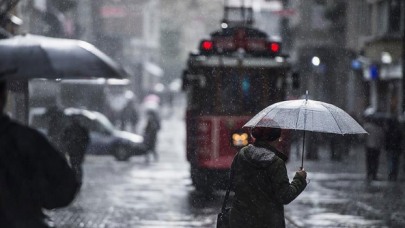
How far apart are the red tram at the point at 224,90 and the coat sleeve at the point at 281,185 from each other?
10719 millimetres

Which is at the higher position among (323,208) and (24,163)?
(24,163)

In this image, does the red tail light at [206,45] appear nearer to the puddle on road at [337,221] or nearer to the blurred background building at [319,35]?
the blurred background building at [319,35]

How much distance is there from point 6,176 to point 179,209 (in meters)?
10.3

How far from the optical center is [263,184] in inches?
259

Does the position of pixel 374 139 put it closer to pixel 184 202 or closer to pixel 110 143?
pixel 184 202

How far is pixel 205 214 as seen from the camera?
14461mm

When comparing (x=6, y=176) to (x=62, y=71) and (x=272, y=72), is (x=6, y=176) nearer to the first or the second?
(x=62, y=71)

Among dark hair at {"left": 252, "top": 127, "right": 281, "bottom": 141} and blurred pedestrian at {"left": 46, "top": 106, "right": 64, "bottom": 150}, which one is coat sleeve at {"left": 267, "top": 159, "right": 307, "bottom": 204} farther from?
blurred pedestrian at {"left": 46, "top": 106, "right": 64, "bottom": 150}

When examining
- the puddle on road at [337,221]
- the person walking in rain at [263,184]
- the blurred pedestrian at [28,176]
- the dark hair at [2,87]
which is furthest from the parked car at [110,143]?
the blurred pedestrian at [28,176]

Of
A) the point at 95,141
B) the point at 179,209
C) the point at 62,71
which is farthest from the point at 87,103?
the point at 62,71

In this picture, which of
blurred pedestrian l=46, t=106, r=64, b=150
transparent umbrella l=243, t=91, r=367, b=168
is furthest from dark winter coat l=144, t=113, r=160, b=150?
→ transparent umbrella l=243, t=91, r=367, b=168

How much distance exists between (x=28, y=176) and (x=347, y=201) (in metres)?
12.5

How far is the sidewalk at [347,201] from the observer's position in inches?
546

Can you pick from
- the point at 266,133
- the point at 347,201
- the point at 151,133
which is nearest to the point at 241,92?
the point at 347,201
